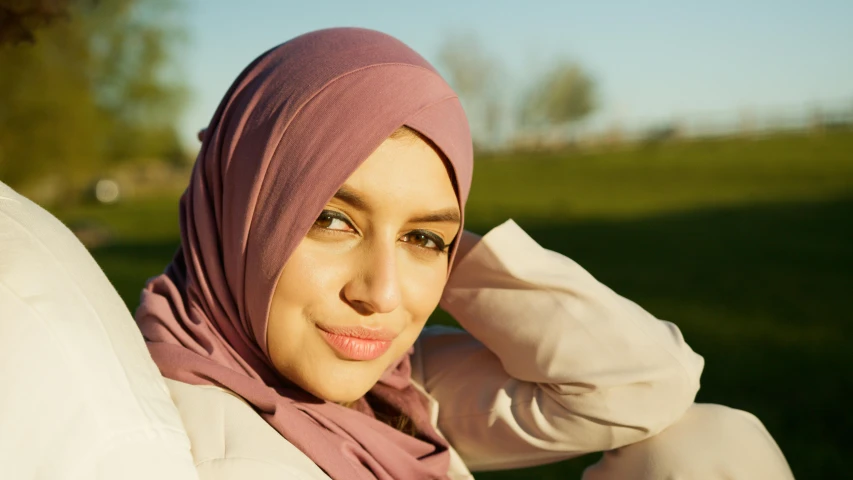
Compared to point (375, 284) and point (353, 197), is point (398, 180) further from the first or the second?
point (375, 284)

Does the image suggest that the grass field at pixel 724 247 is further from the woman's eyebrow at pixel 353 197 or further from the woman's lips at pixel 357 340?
the woman's eyebrow at pixel 353 197

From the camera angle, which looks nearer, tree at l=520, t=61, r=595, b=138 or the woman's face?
the woman's face

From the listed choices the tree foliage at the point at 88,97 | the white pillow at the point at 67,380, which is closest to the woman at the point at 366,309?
the white pillow at the point at 67,380

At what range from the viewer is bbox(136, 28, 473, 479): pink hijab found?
1.62 meters

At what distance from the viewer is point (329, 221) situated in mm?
1665

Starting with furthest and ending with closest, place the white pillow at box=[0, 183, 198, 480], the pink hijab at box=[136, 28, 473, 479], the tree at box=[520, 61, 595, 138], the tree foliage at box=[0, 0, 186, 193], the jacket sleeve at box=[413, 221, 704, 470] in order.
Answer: the tree at box=[520, 61, 595, 138] < the tree foliage at box=[0, 0, 186, 193] < the jacket sleeve at box=[413, 221, 704, 470] < the pink hijab at box=[136, 28, 473, 479] < the white pillow at box=[0, 183, 198, 480]

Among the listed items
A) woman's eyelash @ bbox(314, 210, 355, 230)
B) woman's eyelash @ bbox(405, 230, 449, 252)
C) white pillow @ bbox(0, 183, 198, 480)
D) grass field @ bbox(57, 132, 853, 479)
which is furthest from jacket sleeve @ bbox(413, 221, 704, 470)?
grass field @ bbox(57, 132, 853, 479)

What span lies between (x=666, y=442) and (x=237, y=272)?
41.2 inches

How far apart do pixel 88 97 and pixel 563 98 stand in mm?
32872

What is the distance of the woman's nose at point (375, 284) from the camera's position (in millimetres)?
1624

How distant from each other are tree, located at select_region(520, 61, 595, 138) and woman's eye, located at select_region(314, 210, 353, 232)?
151 ft

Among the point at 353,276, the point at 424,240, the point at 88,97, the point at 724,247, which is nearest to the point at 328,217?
the point at 353,276

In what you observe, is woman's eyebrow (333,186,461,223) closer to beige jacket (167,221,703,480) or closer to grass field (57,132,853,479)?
beige jacket (167,221,703,480)

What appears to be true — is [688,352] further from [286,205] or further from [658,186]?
[658,186]
